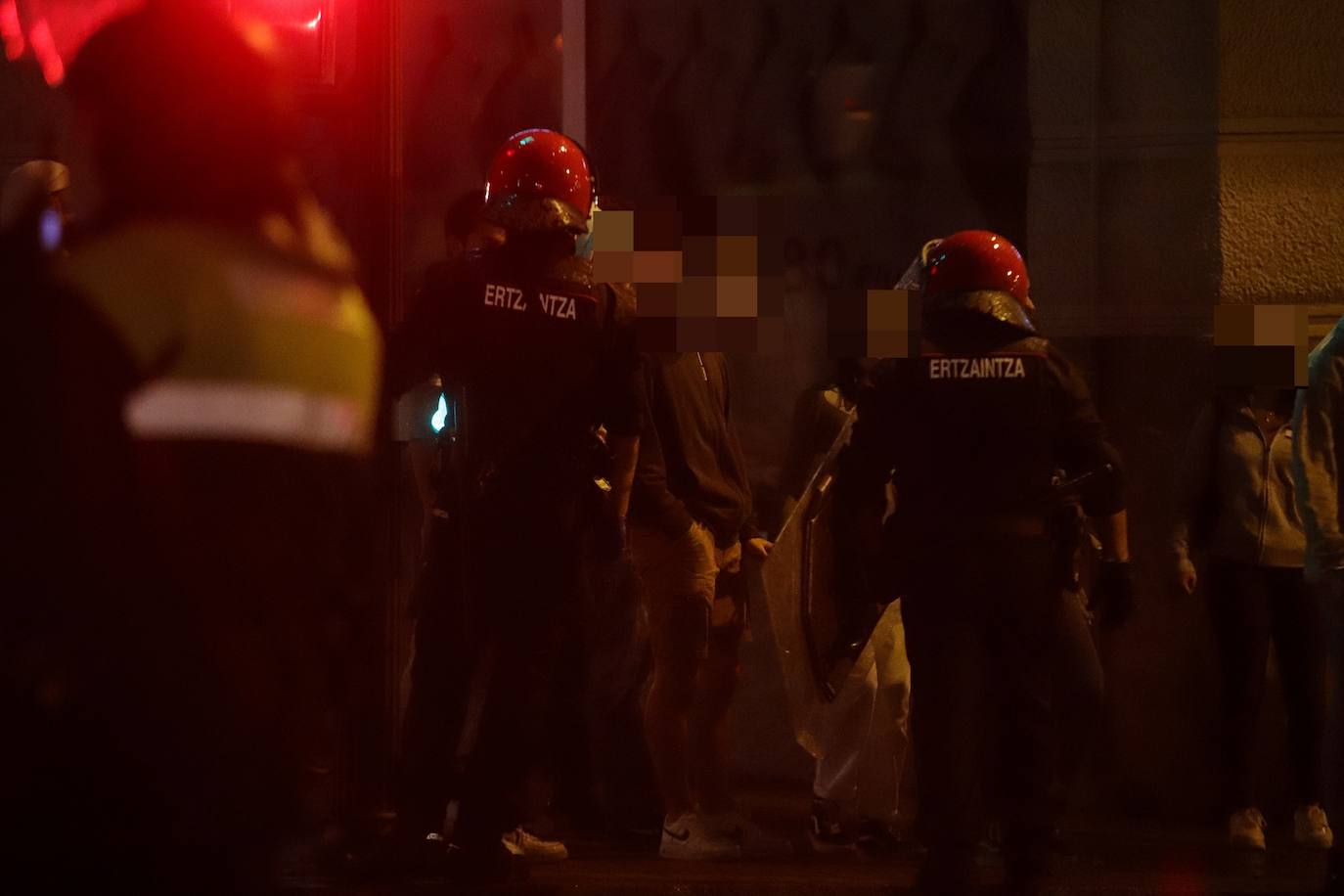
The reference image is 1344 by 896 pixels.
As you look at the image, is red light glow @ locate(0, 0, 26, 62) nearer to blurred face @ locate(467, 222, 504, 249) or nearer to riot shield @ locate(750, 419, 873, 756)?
blurred face @ locate(467, 222, 504, 249)

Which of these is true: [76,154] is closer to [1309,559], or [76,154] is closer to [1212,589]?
[1309,559]

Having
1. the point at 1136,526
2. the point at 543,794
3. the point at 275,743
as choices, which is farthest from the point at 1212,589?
the point at 275,743

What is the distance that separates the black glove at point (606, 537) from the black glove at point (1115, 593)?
1.48 m

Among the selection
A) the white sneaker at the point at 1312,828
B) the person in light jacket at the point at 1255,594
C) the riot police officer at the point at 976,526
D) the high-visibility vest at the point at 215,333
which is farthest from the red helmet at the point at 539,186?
the white sneaker at the point at 1312,828

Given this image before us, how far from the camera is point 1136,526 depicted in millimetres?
7676

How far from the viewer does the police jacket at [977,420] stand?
16.5ft

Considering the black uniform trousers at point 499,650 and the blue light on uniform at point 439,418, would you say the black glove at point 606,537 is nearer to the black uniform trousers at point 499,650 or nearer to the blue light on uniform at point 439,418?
the black uniform trousers at point 499,650

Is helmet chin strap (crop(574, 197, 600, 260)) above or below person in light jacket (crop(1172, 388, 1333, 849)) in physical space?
above

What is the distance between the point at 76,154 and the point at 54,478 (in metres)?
0.56

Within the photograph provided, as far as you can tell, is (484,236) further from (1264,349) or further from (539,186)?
(1264,349)

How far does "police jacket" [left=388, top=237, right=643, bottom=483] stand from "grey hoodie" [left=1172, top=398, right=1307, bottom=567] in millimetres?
2861

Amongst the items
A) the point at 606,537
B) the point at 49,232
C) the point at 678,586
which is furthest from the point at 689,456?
the point at 49,232

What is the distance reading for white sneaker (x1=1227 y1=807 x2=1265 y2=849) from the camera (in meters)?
6.75

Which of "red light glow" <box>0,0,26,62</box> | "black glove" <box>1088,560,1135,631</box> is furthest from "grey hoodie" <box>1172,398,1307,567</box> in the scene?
"red light glow" <box>0,0,26,62</box>
